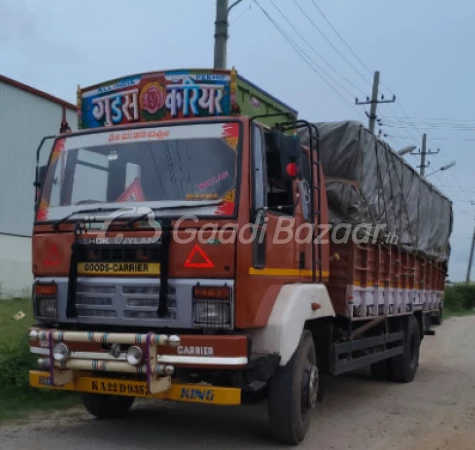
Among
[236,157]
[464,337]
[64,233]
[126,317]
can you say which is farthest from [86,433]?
[464,337]

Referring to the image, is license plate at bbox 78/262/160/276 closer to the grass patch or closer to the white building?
the grass patch

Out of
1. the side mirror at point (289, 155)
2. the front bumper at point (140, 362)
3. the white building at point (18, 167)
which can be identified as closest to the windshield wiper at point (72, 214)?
the front bumper at point (140, 362)

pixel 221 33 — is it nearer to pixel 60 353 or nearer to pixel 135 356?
pixel 60 353

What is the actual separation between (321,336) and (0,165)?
1628 cm

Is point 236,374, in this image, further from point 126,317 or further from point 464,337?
point 464,337

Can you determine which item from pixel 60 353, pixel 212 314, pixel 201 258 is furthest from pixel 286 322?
pixel 60 353

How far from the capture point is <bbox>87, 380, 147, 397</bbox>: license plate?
5.14m

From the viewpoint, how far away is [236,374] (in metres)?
5.18

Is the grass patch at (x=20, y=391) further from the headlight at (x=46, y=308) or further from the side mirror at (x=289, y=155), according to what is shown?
the side mirror at (x=289, y=155)

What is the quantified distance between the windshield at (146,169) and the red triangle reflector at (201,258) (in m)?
0.31

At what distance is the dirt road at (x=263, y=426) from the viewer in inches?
232

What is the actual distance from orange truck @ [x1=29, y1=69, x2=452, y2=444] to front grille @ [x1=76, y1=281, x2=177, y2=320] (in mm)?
12

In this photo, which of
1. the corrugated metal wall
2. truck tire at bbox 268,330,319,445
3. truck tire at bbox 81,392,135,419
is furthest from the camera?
the corrugated metal wall

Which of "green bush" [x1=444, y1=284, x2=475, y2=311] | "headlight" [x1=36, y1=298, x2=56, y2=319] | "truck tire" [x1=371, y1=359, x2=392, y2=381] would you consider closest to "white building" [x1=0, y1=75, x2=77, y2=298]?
"truck tire" [x1=371, y1=359, x2=392, y2=381]
